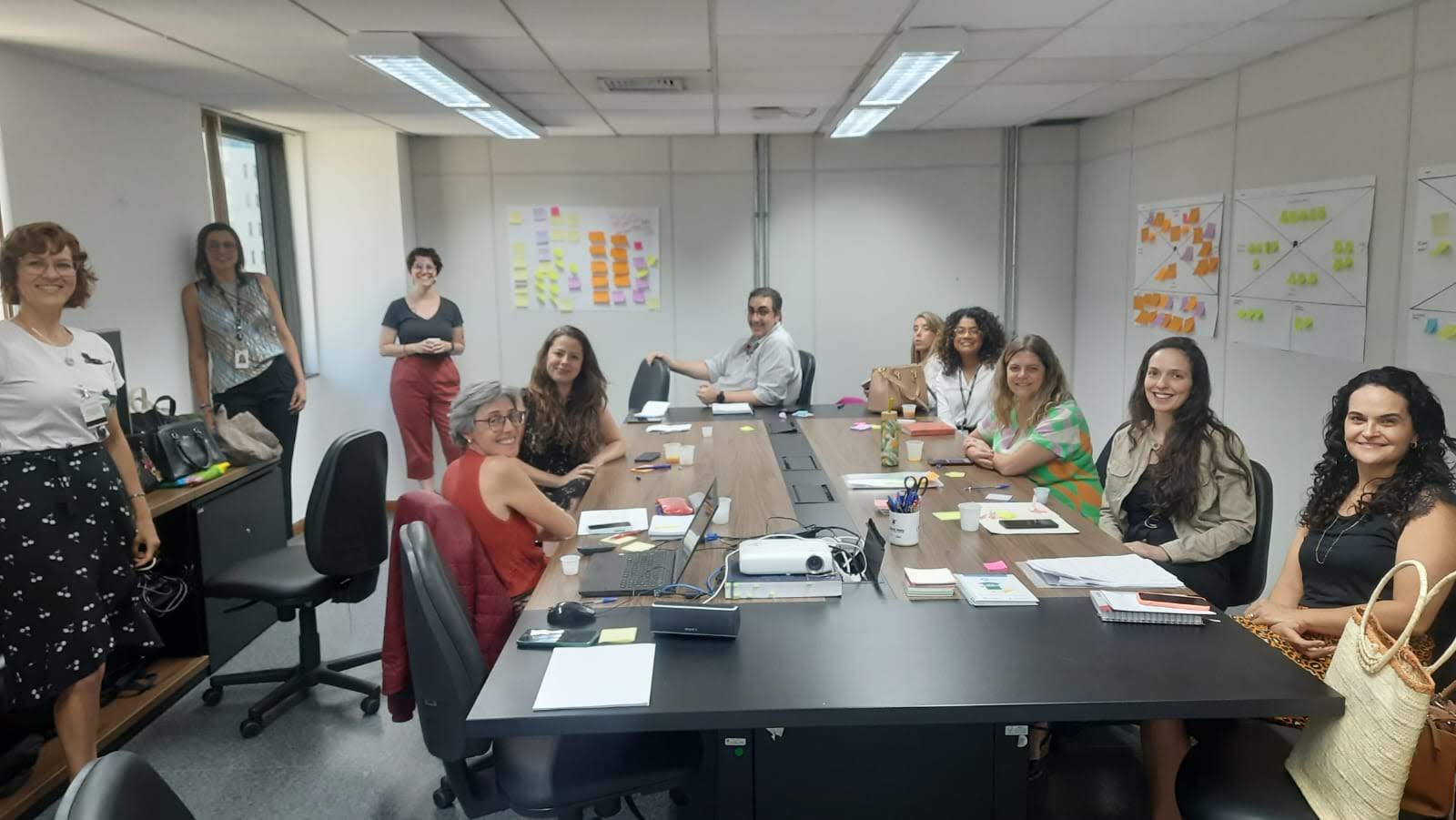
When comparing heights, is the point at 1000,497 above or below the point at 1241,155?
below

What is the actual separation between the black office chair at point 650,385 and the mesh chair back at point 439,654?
3.44 meters

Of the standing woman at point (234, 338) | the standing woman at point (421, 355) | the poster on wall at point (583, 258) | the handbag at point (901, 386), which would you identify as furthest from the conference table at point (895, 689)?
the poster on wall at point (583, 258)

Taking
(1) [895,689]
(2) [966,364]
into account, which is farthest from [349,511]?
(2) [966,364]

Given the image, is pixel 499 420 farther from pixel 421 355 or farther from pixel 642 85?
pixel 421 355

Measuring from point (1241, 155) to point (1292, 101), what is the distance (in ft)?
1.38

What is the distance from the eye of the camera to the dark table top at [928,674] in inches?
68.7

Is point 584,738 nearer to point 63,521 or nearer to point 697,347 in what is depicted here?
point 63,521

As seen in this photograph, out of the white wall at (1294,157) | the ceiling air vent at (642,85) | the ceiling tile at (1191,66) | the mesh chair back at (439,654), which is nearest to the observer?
the mesh chair back at (439,654)

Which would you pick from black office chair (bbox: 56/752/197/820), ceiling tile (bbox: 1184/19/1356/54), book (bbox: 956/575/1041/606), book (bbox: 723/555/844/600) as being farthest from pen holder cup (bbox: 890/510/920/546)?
ceiling tile (bbox: 1184/19/1356/54)

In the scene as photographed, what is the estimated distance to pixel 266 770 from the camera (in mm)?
3084

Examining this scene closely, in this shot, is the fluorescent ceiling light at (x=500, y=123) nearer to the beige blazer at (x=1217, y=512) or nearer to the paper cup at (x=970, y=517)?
the paper cup at (x=970, y=517)

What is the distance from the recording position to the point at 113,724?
3.22m

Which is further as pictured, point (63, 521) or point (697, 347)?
point (697, 347)

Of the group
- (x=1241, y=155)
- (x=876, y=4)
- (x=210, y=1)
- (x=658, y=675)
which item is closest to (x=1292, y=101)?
(x=1241, y=155)
